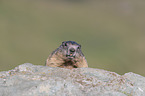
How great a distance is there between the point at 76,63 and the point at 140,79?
137 inches

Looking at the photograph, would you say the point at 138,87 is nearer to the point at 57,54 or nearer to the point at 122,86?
the point at 122,86

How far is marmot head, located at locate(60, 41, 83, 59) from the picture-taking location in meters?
8.98

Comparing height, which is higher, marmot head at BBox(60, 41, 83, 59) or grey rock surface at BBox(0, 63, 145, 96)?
marmot head at BBox(60, 41, 83, 59)

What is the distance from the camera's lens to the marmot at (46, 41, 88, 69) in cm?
902

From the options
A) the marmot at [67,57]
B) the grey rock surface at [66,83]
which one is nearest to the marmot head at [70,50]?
the marmot at [67,57]

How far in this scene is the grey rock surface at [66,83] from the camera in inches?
208

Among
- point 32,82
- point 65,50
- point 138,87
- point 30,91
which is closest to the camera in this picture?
point 30,91

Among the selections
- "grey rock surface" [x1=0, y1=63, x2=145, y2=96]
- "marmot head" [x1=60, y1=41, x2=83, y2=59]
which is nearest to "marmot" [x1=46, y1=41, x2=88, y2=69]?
"marmot head" [x1=60, y1=41, x2=83, y2=59]

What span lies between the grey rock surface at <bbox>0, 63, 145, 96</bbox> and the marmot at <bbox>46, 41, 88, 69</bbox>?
241cm

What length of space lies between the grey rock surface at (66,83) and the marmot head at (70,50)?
2.36m

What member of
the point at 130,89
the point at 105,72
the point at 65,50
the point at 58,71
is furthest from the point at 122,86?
the point at 65,50

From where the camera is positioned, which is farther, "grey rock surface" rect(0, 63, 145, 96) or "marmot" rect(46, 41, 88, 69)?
"marmot" rect(46, 41, 88, 69)

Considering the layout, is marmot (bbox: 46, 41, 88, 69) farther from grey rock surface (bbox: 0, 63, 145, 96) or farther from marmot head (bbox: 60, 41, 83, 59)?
grey rock surface (bbox: 0, 63, 145, 96)

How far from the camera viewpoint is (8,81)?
5668 mm
